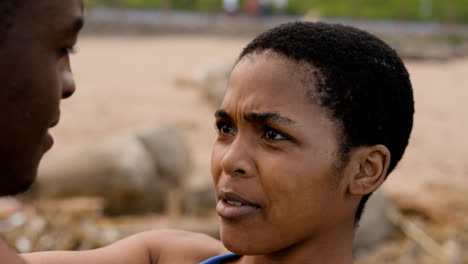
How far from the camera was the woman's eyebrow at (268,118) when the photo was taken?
5.75 feet

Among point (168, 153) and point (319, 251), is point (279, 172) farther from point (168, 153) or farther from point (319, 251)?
point (168, 153)

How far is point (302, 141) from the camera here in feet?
5.77

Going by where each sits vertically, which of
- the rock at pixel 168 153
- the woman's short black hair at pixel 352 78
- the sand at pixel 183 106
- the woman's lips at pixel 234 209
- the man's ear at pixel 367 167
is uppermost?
the woman's short black hair at pixel 352 78

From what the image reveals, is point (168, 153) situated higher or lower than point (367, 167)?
lower

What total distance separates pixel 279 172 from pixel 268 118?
153mm

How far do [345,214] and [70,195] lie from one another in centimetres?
411

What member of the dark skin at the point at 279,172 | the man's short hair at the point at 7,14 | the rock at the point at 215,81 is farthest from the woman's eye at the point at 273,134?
the rock at the point at 215,81

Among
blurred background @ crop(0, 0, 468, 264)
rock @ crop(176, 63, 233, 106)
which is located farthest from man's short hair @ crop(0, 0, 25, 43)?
rock @ crop(176, 63, 233, 106)

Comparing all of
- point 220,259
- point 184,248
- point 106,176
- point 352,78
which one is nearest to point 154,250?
point 184,248

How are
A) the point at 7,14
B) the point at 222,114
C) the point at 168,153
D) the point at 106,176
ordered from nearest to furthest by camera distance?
the point at 7,14
the point at 222,114
the point at 106,176
the point at 168,153

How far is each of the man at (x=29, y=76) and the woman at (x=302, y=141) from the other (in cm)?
62

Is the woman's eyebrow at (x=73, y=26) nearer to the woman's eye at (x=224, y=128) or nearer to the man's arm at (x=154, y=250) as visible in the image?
the woman's eye at (x=224, y=128)

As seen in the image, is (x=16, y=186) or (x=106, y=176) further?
(x=106, y=176)

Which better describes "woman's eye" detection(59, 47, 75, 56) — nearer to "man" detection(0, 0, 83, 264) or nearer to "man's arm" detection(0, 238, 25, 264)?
"man" detection(0, 0, 83, 264)
